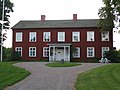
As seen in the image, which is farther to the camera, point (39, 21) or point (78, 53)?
point (39, 21)

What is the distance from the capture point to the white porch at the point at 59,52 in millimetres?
55312

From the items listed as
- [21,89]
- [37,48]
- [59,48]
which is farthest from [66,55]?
[21,89]

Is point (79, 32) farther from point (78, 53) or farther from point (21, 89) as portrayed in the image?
point (21, 89)

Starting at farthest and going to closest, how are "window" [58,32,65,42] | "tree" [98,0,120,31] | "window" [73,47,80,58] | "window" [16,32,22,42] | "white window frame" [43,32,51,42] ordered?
"window" [16,32,22,42]
"white window frame" [43,32,51,42]
"window" [58,32,65,42]
"window" [73,47,80,58]
"tree" [98,0,120,31]

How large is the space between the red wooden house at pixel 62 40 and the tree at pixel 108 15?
2.58m

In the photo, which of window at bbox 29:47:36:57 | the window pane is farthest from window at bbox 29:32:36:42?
the window pane

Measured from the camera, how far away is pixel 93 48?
55281mm

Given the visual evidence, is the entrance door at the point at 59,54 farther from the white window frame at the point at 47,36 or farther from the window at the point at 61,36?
the white window frame at the point at 47,36

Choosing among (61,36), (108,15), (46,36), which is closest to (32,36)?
(46,36)

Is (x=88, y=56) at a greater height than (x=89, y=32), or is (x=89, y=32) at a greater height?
(x=89, y=32)

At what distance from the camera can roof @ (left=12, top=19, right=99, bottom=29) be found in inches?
2224

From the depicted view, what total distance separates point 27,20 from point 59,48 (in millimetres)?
10286

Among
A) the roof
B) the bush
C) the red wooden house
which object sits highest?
the roof

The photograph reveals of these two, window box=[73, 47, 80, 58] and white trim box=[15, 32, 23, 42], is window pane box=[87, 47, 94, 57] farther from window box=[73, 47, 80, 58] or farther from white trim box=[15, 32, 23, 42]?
white trim box=[15, 32, 23, 42]
